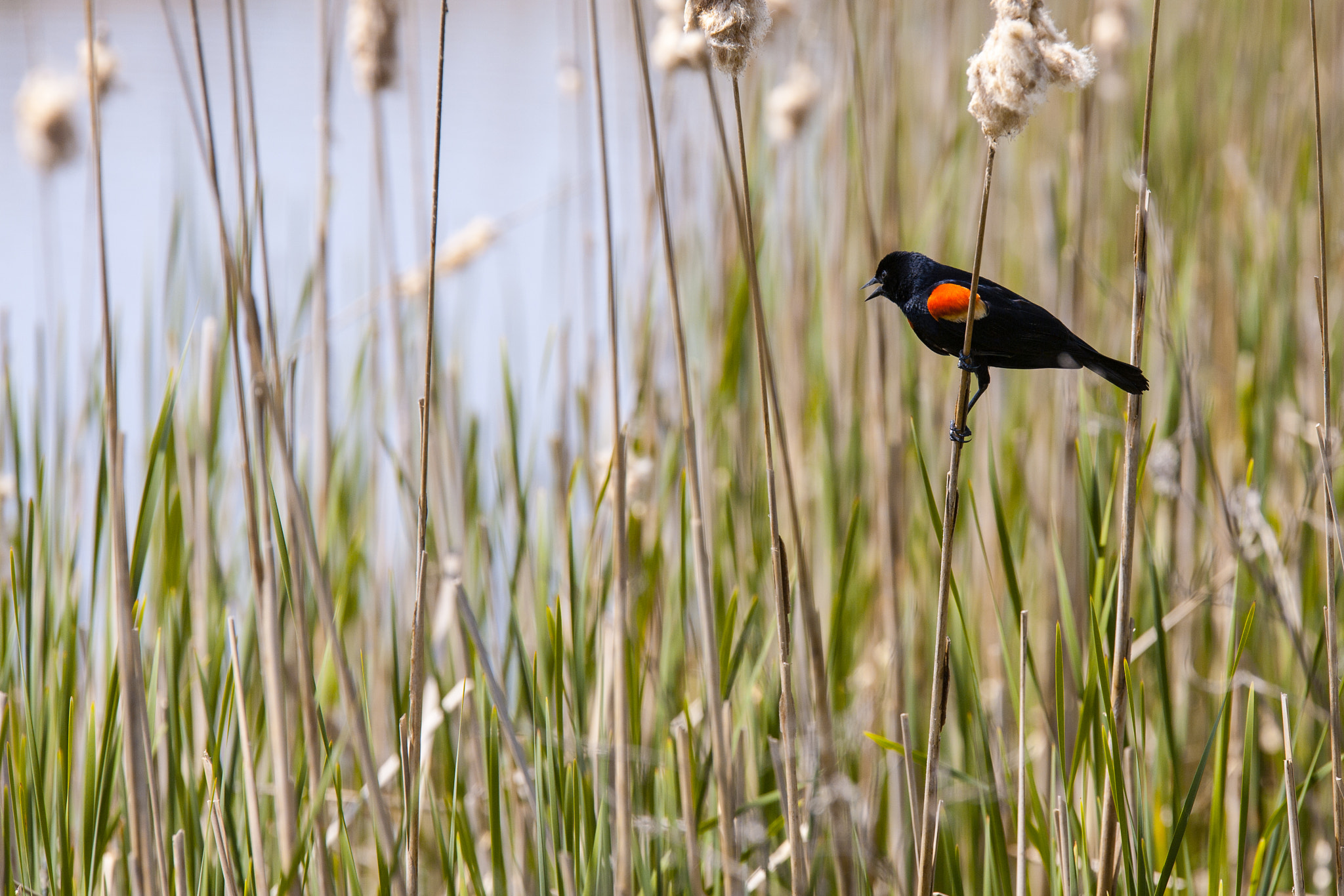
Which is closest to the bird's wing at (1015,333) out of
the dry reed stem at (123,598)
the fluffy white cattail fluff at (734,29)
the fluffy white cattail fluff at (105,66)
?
the fluffy white cattail fluff at (734,29)

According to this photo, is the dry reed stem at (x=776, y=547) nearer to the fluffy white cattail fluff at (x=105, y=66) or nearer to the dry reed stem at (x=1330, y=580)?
the dry reed stem at (x=1330, y=580)

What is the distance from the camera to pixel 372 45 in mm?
1376

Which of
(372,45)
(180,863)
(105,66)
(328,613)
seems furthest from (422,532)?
(105,66)

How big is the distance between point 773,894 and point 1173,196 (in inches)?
58.2

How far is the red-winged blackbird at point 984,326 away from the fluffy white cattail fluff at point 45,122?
1.45 m

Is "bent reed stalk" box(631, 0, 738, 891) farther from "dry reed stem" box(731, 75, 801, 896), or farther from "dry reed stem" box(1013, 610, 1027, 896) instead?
"dry reed stem" box(1013, 610, 1027, 896)

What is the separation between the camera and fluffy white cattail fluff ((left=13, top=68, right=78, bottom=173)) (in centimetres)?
158

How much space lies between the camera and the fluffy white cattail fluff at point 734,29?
0.63m

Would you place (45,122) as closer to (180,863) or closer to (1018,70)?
(180,863)

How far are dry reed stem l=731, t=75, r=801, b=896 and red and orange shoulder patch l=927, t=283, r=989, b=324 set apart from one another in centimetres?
12

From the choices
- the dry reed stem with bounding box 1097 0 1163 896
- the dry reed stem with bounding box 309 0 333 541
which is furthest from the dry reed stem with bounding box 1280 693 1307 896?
the dry reed stem with bounding box 309 0 333 541

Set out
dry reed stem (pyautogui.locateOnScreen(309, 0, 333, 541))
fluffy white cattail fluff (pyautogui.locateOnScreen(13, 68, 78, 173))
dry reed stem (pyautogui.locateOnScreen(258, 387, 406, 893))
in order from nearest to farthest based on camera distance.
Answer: dry reed stem (pyautogui.locateOnScreen(258, 387, 406, 893)) < dry reed stem (pyautogui.locateOnScreen(309, 0, 333, 541)) < fluffy white cattail fluff (pyautogui.locateOnScreen(13, 68, 78, 173))

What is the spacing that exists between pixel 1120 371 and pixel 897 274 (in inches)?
7.9

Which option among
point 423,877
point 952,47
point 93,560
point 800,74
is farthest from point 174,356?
point 952,47
